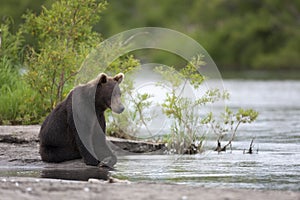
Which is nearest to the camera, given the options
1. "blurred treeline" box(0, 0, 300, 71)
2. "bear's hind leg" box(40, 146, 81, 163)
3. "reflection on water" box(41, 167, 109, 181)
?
"reflection on water" box(41, 167, 109, 181)

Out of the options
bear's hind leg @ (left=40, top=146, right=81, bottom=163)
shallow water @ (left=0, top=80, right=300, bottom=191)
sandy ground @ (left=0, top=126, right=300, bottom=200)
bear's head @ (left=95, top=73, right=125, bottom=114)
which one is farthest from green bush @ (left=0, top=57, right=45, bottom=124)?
sandy ground @ (left=0, top=126, right=300, bottom=200)

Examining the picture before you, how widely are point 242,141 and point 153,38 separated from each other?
2.36 m

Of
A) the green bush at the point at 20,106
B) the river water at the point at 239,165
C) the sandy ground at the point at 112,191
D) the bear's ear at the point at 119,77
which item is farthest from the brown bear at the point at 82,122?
the green bush at the point at 20,106

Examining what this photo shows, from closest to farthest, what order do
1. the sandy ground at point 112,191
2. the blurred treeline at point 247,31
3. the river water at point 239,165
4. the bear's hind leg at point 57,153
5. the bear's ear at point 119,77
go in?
the sandy ground at point 112,191, the river water at point 239,165, the bear's ear at point 119,77, the bear's hind leg at point 57,153, the blurred treeline at point 247,31

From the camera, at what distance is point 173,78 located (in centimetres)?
1317

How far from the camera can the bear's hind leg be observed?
36.4 ft

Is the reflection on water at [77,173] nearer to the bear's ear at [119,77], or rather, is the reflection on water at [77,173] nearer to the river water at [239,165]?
the river water at [239,165]

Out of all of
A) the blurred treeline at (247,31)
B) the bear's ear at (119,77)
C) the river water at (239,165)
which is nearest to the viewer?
the river water at (239,165)

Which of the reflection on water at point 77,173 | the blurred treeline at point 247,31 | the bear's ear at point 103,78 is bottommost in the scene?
the reflection on water at point 77,173

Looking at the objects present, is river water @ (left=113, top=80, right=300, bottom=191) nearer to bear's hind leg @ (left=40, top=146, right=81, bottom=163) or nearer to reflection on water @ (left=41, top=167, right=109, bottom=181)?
reflection on water @ (left=41, top=167, right=109, bottom=181)

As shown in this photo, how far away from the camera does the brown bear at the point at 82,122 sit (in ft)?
35.2

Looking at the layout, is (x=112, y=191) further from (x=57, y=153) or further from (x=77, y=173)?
(x=57, y=153)

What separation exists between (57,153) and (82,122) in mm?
635

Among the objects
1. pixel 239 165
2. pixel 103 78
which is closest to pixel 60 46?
pixel 103 78
